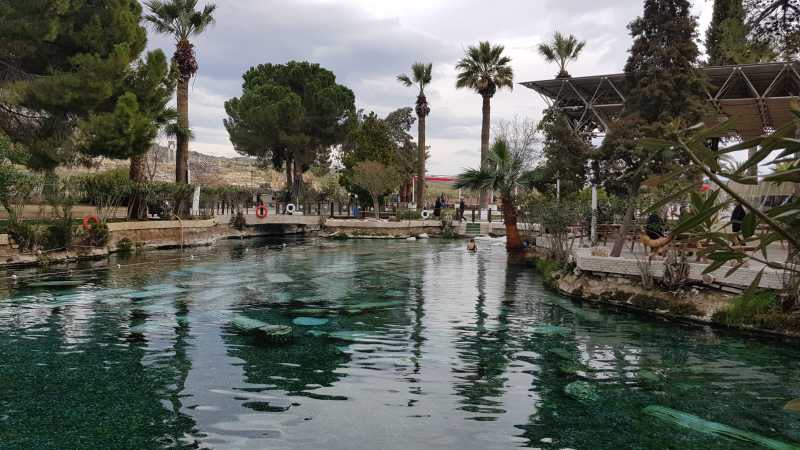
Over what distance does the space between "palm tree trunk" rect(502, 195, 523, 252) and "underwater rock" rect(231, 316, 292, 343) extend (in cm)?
1465

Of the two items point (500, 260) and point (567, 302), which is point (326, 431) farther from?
point (500, 260)

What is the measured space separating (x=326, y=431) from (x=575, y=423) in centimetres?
267

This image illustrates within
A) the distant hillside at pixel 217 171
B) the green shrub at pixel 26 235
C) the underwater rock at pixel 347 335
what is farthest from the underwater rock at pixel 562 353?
the distant hillside at pixel 217 171

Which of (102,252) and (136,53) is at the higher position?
(136,53)

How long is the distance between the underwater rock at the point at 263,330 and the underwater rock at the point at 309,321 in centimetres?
69

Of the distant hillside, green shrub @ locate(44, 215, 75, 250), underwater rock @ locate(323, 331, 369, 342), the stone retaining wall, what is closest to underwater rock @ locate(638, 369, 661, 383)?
the stone retaining wall

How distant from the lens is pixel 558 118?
16.7 metres

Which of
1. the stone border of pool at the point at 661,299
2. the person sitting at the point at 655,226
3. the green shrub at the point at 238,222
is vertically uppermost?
the person sitting at the point at 655,226

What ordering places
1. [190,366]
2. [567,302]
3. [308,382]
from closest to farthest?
[308,382], [190,366], [567,302]

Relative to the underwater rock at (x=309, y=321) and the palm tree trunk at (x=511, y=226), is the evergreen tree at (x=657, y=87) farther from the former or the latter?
the palm tree trunk at (x=511, y=226)

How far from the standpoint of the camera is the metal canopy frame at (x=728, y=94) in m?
26.5

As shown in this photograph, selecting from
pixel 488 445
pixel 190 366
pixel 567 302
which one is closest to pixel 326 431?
pixel 488 445

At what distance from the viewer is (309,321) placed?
11141 millimetres

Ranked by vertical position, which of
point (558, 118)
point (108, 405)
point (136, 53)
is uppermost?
point (136, 53)
